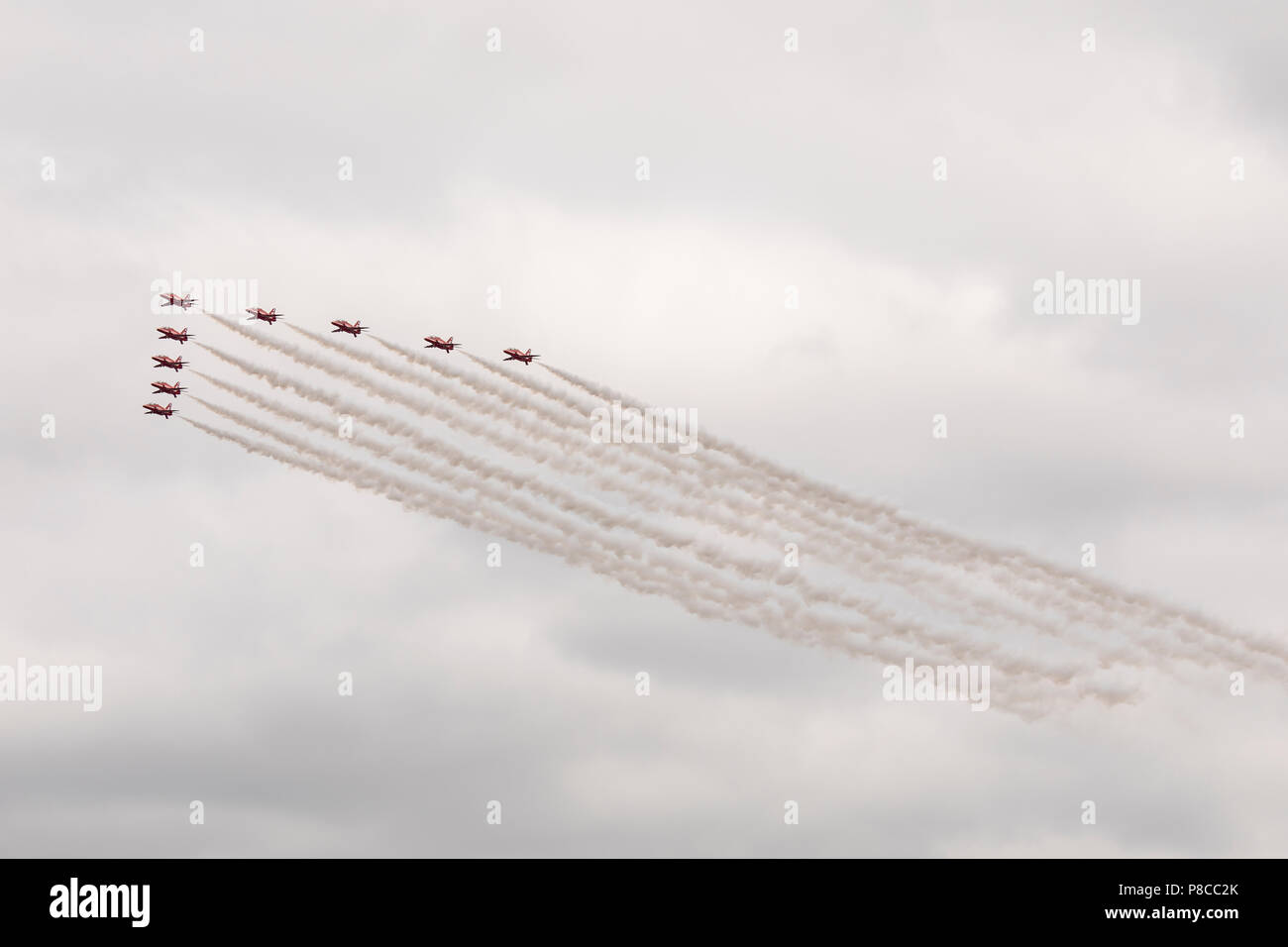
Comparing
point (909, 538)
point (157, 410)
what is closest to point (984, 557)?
point (909, 538)

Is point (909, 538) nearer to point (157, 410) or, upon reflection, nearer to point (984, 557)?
point (984, 557)

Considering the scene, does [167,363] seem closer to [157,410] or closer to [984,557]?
[157,410]

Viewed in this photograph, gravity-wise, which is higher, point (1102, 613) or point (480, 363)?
point (480, 363)

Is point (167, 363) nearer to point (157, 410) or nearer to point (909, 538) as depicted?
point (157, 410)

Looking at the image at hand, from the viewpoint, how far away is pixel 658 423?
142 meters

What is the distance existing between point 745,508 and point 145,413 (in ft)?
119
